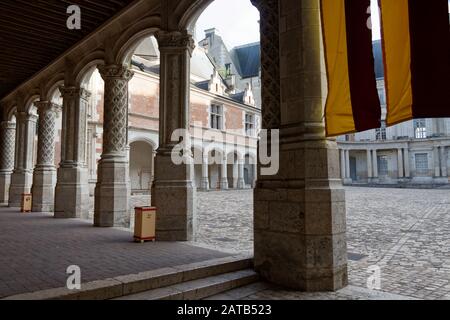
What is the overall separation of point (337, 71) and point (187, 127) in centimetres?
332

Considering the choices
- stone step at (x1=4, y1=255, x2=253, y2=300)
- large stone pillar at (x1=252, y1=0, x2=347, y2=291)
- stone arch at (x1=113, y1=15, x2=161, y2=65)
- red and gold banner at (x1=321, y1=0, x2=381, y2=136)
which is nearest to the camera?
stone step at (x1=4, y1=255, x2=253, y2=300)

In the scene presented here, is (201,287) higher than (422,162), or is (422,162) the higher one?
(422,162)

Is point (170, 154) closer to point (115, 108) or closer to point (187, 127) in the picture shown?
point (187, 127)

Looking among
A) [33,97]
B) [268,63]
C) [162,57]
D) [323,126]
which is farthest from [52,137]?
[323,126]

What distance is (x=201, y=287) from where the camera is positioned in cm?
380

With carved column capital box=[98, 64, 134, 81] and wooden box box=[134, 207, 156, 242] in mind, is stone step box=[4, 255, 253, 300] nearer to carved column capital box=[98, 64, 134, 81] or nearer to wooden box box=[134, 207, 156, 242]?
wooden box box=[134, 207, 156, 242]

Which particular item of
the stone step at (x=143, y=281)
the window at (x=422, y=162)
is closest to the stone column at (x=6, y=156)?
the stone step at (x=143, y=281)

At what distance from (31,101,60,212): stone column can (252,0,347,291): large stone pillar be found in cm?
910

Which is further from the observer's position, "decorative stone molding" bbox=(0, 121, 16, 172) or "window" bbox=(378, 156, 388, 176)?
"window" bbox=(378, 156, 388, 176)

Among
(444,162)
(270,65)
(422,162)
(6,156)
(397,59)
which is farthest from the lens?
(422,162)

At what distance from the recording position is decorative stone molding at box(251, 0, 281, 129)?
460 centimetres

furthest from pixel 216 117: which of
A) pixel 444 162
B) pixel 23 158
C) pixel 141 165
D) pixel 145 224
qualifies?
pixel 444 162

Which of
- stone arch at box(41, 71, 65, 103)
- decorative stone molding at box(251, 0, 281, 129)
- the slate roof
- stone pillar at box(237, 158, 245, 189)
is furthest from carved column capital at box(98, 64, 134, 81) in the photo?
the slate roof
